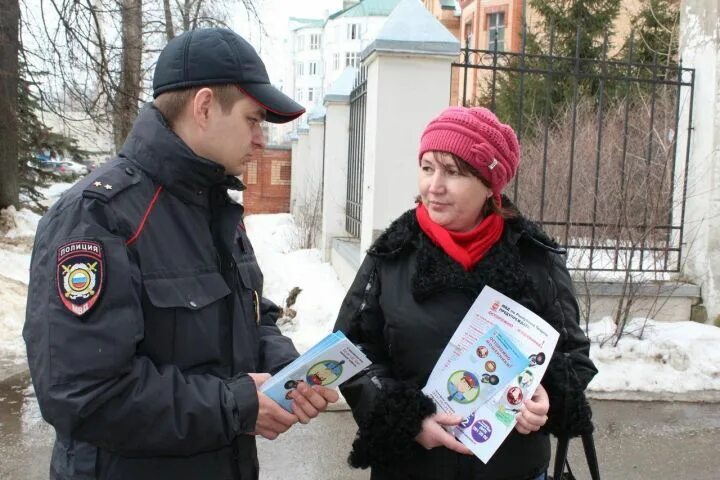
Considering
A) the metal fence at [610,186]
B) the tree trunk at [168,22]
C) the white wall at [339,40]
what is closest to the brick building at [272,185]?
the tree trunk at [168,22]

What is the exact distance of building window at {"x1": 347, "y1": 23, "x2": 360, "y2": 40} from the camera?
7312cm

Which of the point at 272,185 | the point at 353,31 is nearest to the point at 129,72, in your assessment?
the point at 272,185

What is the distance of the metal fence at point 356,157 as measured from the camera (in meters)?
7.69

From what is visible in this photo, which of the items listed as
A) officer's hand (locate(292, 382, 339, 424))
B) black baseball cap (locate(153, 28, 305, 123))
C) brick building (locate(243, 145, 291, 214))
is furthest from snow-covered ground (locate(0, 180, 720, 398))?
brick building (locate(243, 145, 291, 214))

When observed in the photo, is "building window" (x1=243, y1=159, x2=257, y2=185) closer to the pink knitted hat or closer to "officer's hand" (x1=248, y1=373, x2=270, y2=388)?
the pink knitted hat

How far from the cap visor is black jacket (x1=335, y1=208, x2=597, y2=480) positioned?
1.74ft

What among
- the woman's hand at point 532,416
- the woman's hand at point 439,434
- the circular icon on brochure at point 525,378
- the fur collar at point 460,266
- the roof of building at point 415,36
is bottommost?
the woman's hand at point 439,434

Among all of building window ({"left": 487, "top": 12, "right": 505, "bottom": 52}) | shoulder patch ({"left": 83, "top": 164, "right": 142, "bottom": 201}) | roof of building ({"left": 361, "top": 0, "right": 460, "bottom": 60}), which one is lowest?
shoulder patch ({"left": 83, "top": 164, "right": 142, "bottom": 201})

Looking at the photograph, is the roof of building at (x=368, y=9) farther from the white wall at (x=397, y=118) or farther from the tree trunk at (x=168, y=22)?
the white wall at (x=397, y=118)

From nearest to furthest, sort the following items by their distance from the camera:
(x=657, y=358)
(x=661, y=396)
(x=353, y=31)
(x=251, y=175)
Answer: (x=661, y=396) → (x=657, y=358) → (x=251, y=175) → (x=353, y=31)

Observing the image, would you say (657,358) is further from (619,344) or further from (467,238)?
(467,238)

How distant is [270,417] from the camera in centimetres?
167

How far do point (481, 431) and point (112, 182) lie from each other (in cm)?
116

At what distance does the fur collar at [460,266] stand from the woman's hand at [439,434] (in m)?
Result: 0.35
